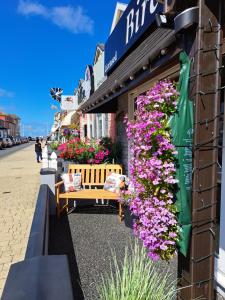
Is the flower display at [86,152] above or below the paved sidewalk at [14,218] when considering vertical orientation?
above

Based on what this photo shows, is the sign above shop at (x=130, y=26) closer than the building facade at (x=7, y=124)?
Yes

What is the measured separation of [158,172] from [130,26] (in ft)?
17.9

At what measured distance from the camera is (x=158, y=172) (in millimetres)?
2014

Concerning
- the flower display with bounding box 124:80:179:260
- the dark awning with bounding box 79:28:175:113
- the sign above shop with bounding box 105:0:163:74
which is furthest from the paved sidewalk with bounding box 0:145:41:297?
the sign above shop with bounding box 105:0:163:74

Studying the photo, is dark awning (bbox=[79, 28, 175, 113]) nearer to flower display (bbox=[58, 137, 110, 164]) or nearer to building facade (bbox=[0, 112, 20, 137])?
flower display (bbox=[58, 137, 110, 164])

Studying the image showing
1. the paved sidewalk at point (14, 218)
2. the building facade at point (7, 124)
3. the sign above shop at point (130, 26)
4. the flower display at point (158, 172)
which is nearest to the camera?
the flower display at point (158, 172)

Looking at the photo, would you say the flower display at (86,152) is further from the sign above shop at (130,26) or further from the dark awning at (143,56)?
the sign above shop at (130,26)

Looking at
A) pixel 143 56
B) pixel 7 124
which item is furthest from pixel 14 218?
pixel 7 124

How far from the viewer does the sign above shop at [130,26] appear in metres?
5.17

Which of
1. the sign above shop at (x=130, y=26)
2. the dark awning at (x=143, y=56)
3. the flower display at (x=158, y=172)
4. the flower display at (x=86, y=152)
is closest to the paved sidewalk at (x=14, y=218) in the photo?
the flower display at (x=86, y=152)

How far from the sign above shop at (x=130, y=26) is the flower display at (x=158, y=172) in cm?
257

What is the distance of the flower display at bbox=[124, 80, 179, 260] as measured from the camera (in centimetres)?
201

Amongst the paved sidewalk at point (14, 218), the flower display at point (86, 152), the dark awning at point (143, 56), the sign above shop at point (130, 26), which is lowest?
the paved sidewalk at point (14, 218)

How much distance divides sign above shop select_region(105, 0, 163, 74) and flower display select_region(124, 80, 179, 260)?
2.57 meters
